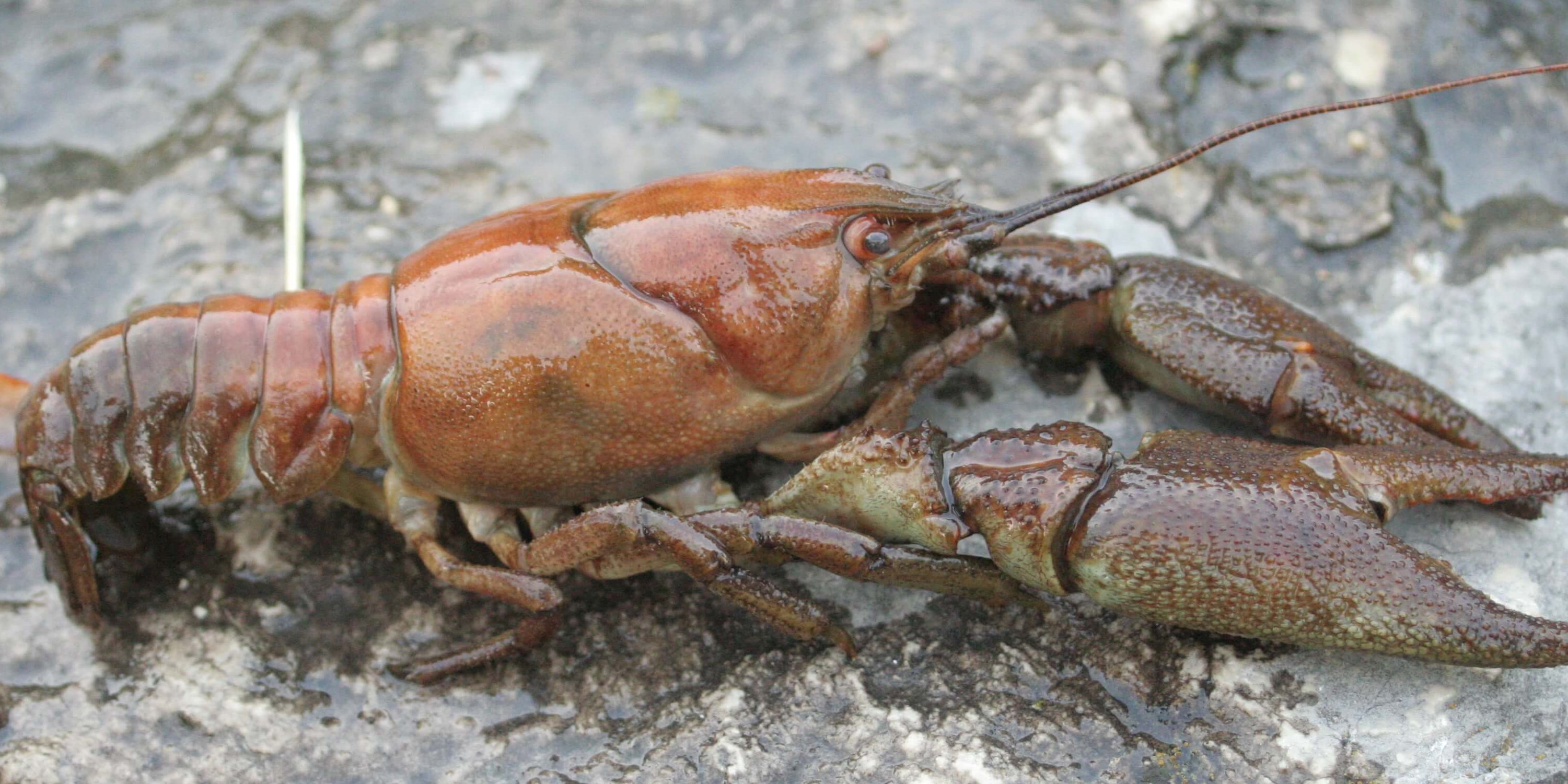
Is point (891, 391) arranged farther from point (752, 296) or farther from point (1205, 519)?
point (1205, 519)

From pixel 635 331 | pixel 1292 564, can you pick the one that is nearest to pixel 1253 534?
pixel 1292 564

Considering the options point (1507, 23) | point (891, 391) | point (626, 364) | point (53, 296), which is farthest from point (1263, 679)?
point (53, 296)

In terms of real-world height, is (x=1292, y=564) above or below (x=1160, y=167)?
below

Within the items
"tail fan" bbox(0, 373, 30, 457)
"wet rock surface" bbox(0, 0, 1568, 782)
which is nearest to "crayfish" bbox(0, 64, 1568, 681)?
"wet rock surface" bbox(0, 0, 1568, 782)

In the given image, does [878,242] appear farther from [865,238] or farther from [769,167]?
[769,167]

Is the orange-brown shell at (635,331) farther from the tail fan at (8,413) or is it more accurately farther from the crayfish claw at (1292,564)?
the tail fan at (8,413)

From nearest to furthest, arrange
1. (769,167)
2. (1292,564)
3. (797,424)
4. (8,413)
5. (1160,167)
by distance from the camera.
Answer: (1292,564) < (1160,167) < (797,424) < (8,413) < (769,167)
